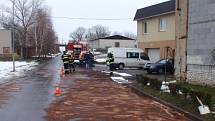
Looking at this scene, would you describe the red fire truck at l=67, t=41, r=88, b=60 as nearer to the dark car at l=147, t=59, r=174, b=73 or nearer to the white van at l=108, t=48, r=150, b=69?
the white van at l=108, t=48, r=150, b=69

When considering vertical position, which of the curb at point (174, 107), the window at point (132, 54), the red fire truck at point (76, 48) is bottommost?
the curb at point (174, 107)

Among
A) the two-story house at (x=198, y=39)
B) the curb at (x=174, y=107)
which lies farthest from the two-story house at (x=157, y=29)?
the curb at (x=174, y=107)

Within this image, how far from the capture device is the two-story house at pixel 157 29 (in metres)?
39.7

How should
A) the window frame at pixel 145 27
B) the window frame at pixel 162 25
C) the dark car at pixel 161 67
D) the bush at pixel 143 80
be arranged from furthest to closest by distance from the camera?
the window frame at pixel 145 27 < the window frame at pixel 162 25 < the dark car at pixel 161 67 < the bush at pixel 143 80

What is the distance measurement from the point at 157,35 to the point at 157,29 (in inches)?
24.1

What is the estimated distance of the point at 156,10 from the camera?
43.0 m

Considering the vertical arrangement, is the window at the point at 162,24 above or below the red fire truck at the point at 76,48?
above

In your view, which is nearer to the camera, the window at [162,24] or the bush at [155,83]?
the bush at [155,83]

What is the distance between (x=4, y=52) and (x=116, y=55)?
5014 centimetres

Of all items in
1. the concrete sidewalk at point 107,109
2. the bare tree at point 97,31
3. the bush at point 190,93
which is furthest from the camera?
the bare tree at point 97,31

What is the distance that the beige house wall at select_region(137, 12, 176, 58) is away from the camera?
3969cm

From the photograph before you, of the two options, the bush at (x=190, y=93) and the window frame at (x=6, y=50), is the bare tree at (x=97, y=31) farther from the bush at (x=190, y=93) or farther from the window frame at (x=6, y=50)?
the bush at (x=190, y=93)

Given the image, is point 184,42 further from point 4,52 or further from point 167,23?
point 4,52

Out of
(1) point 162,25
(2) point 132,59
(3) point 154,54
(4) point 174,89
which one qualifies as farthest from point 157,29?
(4) point 174,89
